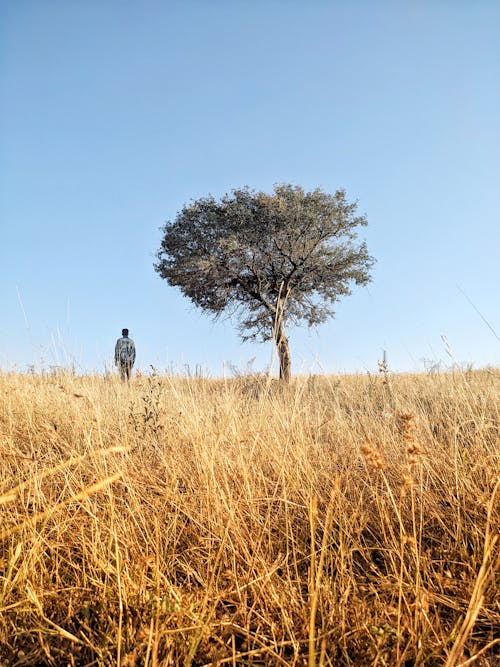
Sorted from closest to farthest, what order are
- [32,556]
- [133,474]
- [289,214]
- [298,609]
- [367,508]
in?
[298,609] → [32,556] → [367,508] → [133,474] → [289,214]

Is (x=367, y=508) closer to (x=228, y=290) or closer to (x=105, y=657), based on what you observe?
(x=105, y=657)

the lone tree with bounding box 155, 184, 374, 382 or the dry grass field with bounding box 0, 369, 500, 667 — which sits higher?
the lone tree with bounding box 155, 184, 374, 382

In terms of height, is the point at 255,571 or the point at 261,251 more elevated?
the point at 261,251

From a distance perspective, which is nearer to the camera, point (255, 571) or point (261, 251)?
point (255, 571)

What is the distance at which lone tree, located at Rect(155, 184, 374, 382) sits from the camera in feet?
67.7

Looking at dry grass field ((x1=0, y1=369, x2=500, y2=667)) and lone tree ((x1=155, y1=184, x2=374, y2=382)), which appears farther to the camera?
lone tree ((x1=155, y1=184, x2=374, y2=382))

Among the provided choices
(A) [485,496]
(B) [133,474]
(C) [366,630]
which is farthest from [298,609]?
(B) [133,474]

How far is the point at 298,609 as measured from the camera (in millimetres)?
2129

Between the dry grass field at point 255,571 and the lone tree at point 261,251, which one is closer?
the dry grass field at point 255,571

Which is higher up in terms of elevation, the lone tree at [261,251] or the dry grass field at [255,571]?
the lone tree at [261,251]

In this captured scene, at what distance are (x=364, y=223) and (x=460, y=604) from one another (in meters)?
21.6

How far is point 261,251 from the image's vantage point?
68.8ft

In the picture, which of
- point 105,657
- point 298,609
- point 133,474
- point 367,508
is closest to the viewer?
point 105,657

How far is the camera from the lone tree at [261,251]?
67.7 ft
